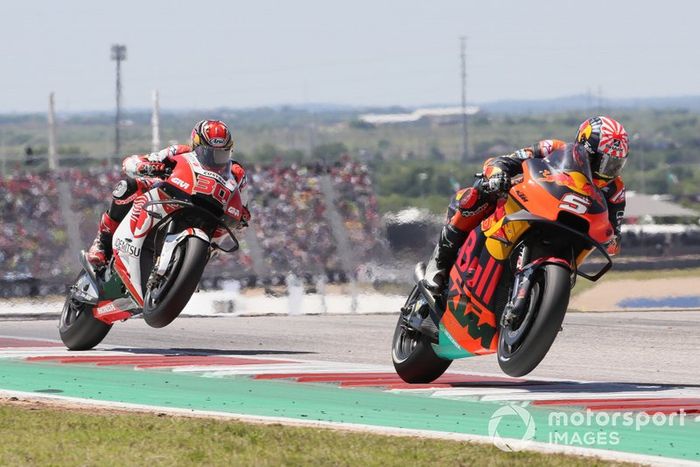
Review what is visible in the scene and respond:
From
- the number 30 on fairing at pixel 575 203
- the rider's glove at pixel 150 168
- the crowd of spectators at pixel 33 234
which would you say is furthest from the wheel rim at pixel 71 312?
the crowd of spectators at pixel 33 234

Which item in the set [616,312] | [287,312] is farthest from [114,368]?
[616,312]

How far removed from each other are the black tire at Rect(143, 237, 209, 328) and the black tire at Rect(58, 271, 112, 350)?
129 cm

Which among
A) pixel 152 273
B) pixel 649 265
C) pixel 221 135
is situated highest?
pixel 221 135

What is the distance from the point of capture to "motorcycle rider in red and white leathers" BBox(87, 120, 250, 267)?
13109 mm

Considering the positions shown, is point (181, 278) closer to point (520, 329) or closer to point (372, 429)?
point (520, 329)

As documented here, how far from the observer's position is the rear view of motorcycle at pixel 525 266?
30.5 ft

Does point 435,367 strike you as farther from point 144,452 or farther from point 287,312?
point 287,312

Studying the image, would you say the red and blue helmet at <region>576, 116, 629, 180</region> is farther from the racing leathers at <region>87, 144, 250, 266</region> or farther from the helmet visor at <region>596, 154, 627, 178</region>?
the racing leathers at <region>87, 144, 250, 266</region>

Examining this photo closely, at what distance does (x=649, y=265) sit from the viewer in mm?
31078

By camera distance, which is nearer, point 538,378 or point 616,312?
point 538,378

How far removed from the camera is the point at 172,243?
1259 centimetres

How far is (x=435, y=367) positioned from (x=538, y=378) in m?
1.03

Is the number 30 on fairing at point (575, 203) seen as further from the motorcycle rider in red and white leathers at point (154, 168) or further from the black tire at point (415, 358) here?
the motorcycle rider in red and white leathers at point (154, 168)

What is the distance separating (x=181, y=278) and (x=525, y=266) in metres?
3.80
